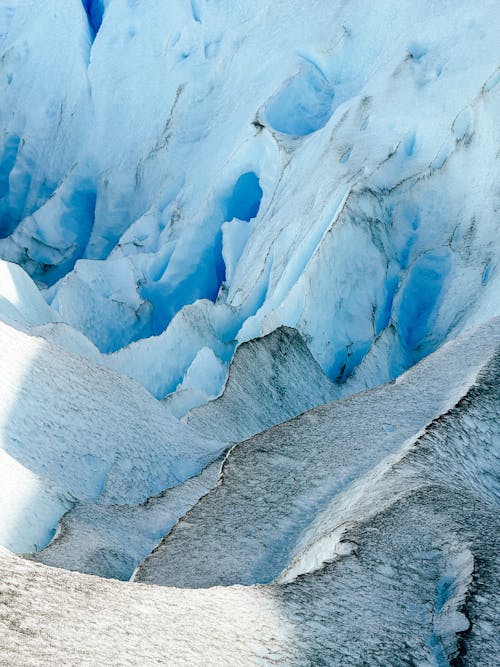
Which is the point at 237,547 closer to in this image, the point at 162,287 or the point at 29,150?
the point at 162,287

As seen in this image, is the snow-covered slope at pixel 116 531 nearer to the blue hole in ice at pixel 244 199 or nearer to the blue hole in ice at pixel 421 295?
the blue hole in ice at pixel 421 295

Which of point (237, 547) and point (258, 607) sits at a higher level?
point (258, 607)

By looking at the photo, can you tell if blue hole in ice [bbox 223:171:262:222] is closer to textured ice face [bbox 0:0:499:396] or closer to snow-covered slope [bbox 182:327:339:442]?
textured ice face [bbox 0:0:499:396]

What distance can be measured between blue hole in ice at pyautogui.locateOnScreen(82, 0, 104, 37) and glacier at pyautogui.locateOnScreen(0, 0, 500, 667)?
64 mm

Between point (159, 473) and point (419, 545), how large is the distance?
3.55 m

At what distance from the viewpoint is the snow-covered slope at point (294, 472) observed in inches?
192

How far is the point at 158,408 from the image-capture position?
8.32 m

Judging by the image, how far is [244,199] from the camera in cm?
1552

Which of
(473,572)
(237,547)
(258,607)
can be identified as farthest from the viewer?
(237,547)

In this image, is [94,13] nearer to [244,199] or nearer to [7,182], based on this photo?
[7,182]

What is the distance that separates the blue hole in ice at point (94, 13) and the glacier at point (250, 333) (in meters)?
0.06

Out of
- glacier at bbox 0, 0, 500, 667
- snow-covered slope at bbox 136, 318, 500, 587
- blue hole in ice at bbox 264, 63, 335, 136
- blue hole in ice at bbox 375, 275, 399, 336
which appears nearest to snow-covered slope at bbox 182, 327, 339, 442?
glacier at bbox 0, 0, 500, 667

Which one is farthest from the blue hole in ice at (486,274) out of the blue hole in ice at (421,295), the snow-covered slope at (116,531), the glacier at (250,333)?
the snow-covered slope at (116,531)

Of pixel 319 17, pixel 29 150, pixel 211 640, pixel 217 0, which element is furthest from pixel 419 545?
pixel 29 150
